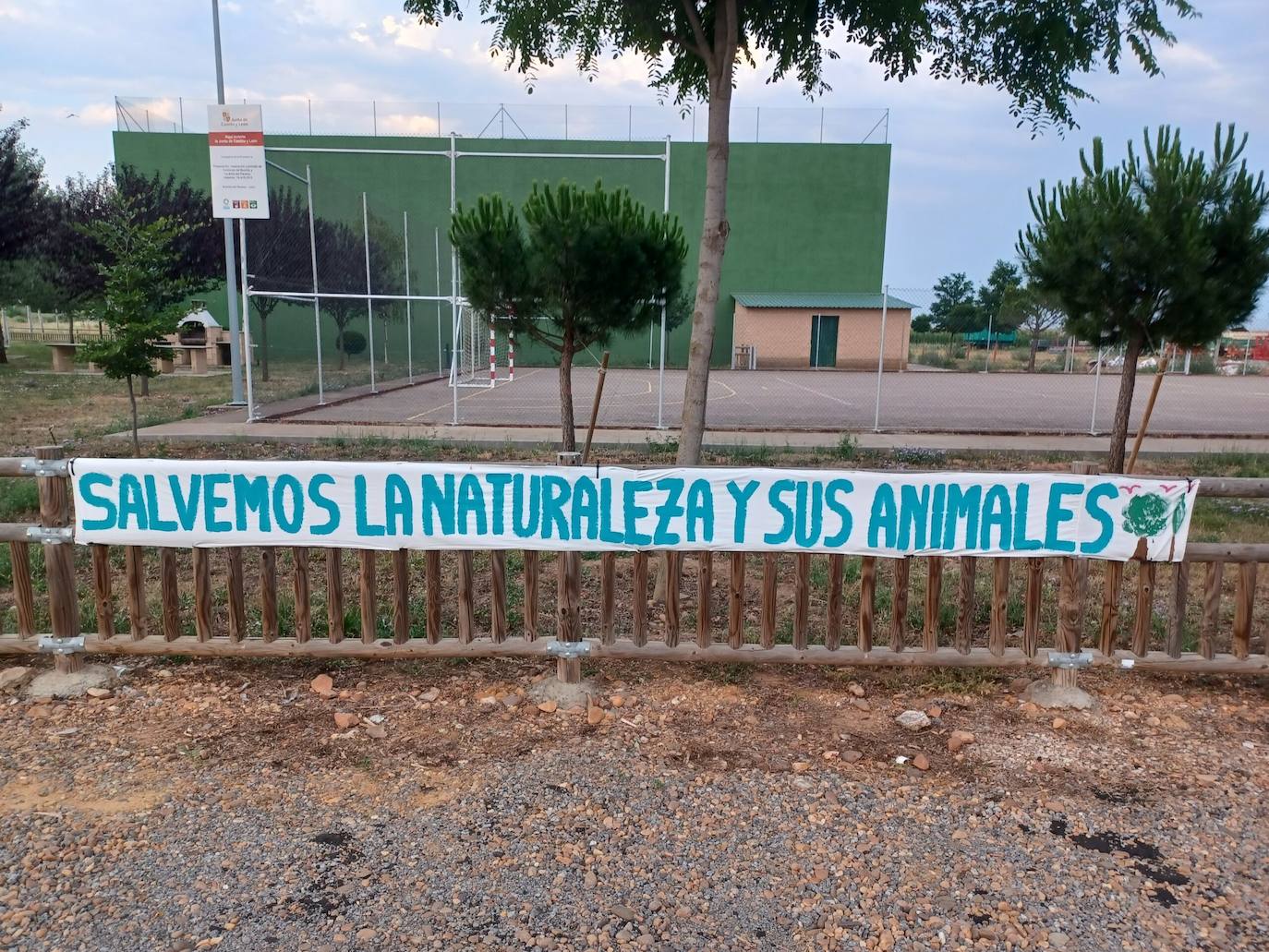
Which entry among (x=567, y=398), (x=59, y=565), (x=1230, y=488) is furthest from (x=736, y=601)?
(x=567, y=398)

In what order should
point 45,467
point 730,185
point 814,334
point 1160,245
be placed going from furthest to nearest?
→ 1. point 730,185
2. point 814,334
3. point 1160,245
4. point 45,467

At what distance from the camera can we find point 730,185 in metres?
38.6

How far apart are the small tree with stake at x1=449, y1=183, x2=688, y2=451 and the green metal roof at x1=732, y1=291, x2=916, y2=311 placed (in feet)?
98.9

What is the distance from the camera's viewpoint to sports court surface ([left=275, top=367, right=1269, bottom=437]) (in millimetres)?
14680

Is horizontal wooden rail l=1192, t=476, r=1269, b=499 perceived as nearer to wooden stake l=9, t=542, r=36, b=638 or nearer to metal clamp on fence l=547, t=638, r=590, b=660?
metal clamp on fence l=547, t=638, r=590, b=660

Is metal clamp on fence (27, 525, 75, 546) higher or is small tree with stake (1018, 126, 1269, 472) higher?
small tree with stake (1018, 126, 1269, 472)

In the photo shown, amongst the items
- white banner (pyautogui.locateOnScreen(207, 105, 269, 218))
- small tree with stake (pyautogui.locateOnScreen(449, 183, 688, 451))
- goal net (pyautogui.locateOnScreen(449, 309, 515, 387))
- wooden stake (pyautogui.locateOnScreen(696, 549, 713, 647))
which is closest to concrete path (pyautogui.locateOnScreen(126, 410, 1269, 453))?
white banner (pyautogui.locateOnScreen(207, 105, 269, 218))

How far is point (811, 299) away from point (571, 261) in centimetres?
3239

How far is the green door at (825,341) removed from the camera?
37.8 meters

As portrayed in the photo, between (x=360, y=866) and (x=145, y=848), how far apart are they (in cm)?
74

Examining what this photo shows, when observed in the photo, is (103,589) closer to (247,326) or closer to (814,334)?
(247,326)

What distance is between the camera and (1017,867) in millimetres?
2936

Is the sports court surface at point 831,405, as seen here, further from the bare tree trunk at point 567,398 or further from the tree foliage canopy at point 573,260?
the tree foliage canopy at point 573,260

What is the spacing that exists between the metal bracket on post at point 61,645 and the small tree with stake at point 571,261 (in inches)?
178
